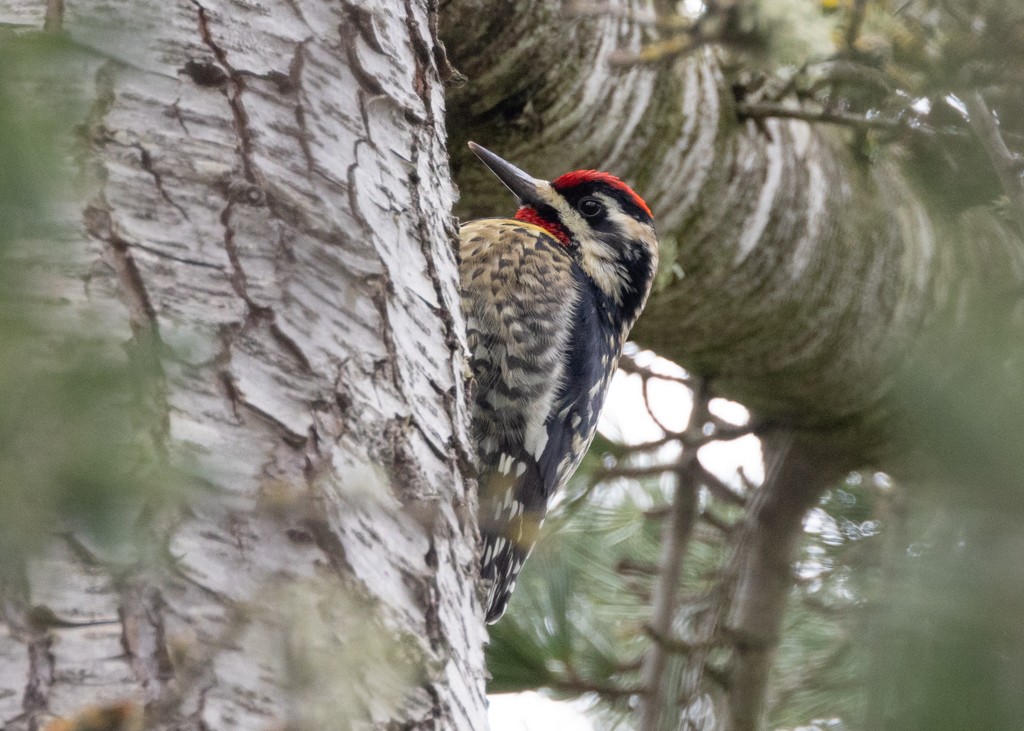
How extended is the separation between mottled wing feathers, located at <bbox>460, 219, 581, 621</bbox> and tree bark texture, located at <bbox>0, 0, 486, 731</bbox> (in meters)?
0.89

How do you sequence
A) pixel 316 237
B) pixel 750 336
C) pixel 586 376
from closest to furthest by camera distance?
pixel 316 237 < pixel 586 376 < pixel 750 336

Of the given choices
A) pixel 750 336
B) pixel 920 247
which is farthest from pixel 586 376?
pixel 920 247

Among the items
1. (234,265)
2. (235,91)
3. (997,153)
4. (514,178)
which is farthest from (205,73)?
(514,178)

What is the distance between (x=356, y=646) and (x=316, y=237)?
1.72ft

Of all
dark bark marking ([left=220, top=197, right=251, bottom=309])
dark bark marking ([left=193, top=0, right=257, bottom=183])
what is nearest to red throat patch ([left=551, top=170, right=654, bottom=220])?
dark bark marking ([left=193, top=0, right=257, bottom=183])

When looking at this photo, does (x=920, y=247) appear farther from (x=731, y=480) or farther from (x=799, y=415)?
(x=731, y=480)

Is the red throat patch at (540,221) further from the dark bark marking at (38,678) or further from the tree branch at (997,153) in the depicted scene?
the dark bark marking at (38,678)

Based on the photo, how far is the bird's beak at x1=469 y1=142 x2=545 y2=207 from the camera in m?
2.43

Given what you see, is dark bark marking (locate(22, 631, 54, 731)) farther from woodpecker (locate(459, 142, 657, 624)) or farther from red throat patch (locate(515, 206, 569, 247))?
red throat patch (locate(515, 206, 569, 247))

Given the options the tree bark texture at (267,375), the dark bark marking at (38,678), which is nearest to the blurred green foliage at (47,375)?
the tree bark texture at (267,375)

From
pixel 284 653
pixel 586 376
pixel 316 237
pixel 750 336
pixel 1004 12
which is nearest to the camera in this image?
pixel 284 653

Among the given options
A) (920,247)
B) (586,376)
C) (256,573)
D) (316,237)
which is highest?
(316,237)

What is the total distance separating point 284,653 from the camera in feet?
3.42

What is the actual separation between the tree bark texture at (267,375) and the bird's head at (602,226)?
1.05 metres
